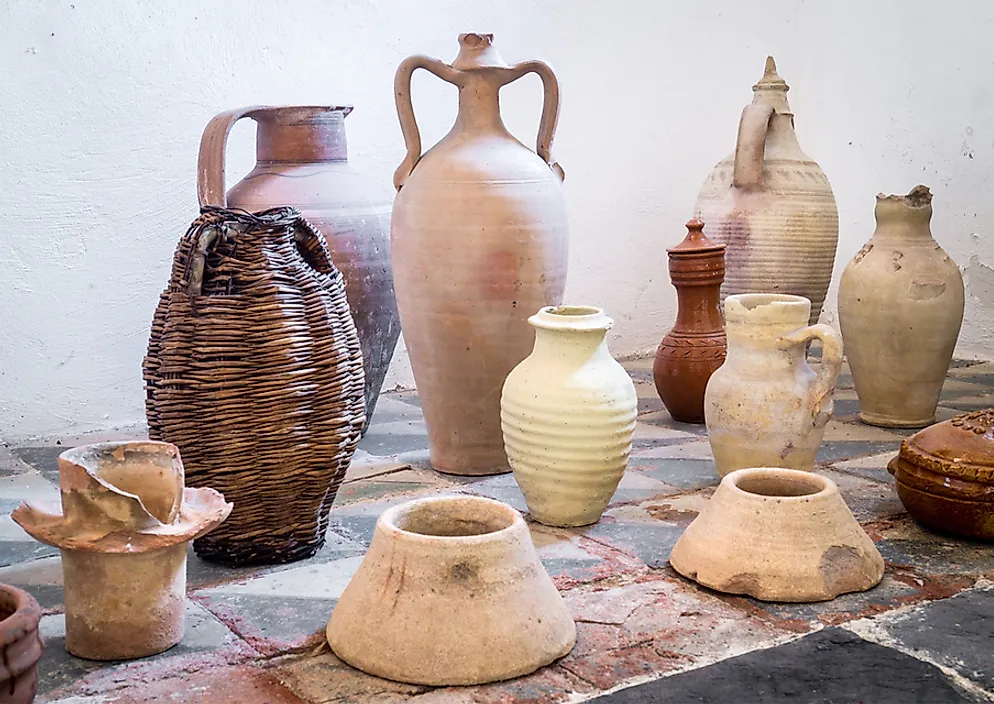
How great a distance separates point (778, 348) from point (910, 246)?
2.90 feet

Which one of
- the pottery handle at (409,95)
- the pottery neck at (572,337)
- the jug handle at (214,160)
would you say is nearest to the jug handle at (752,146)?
the pottery handle at (409,95)

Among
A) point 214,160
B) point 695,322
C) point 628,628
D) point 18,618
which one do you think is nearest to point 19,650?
point 18,618

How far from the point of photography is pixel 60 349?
11.0 ft

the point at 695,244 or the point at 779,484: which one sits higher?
the point at 695,244

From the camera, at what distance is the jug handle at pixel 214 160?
9.27 ft

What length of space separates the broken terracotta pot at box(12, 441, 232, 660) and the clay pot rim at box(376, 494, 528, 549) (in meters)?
0.28

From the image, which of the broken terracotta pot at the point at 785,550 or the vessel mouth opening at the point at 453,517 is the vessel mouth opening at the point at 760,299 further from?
the vessel mouth opening at the point at 453,517

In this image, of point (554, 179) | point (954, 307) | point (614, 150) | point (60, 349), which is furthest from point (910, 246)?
point (60, 349)

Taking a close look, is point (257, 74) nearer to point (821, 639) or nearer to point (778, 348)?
point (778, 348)

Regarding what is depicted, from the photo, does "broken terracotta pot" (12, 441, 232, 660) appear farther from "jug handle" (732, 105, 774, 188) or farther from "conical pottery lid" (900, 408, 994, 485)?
"jug handle" (732, 105, 774, 188)

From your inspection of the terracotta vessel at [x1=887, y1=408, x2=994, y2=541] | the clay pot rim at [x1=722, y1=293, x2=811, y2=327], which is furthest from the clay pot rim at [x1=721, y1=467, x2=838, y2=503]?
the clay pot rim at [x1=722, y1=293, x2=811, y2=327]

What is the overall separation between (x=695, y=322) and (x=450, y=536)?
1.64 meters

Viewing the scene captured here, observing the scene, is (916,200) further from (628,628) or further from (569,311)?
(628,628)

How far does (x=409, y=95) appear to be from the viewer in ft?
9.55
